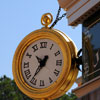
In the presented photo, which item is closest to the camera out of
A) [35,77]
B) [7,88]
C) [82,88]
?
[82,88]

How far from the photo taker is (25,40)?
387 inches

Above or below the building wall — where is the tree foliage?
above

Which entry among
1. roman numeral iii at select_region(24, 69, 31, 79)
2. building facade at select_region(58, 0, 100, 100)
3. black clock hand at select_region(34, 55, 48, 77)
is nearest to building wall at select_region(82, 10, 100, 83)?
building facade at select_region(58, 0, 100, 100)

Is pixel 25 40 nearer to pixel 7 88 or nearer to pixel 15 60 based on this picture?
pixel 15 60

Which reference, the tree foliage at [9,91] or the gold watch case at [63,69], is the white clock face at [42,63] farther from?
the tree foliage at [9,91]

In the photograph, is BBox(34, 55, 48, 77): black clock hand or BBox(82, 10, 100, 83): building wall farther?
BBox(34, 55, 48, 77): black clock hand

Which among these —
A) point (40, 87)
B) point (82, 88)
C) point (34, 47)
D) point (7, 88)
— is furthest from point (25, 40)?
point (7, 88)

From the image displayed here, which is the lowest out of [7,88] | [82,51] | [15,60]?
[82,51]

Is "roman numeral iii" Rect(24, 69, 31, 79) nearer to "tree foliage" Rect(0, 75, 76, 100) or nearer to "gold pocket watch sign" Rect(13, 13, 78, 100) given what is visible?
"gold pocket watch sign" Rect(13, 13, 78, 100)

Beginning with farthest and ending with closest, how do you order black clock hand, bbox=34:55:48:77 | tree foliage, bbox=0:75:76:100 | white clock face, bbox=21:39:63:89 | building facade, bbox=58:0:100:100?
1. tree foliage, bbox=0:75:76:100
2. black clock hand, bbox=34:55:48:77
3. white clock face, bbox=21:39:63:89
4. building facade, bbox=58:0:100:100

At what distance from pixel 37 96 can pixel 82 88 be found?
44.8 inches

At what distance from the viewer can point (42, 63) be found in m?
9.58

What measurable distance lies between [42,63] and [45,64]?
52 mm

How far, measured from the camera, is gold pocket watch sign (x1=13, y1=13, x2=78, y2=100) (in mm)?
9198
